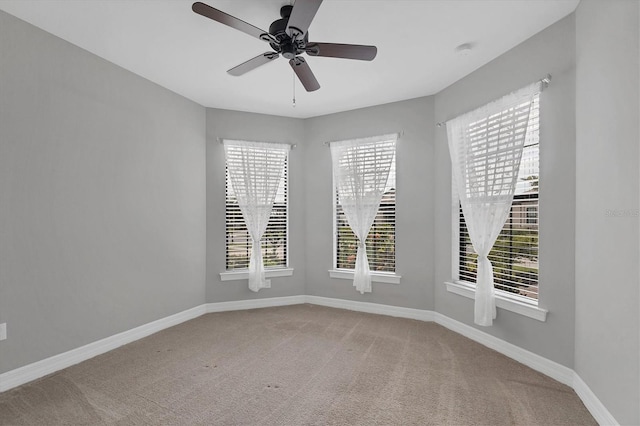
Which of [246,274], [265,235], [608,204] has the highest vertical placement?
[608,204]

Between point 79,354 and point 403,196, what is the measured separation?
3804mm

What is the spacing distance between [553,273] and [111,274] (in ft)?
13.2

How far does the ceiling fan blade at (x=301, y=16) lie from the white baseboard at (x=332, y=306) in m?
2.91

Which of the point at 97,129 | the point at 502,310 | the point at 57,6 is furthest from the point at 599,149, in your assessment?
the point at 97,129

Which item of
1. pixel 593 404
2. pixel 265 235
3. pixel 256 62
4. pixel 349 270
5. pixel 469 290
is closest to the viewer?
pixel 593 404

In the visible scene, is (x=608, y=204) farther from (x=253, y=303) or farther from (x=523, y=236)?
(x=253, y=303)

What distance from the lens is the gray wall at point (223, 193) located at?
4.51 m

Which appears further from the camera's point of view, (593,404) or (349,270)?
(349,270)

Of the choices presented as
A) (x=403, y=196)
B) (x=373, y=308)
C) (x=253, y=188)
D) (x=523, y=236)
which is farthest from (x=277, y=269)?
(x=523, y=236)

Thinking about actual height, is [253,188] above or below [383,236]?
above

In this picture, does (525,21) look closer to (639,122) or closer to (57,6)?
(639,122)

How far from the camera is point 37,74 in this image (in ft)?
8.68

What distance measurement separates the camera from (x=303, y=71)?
259cm

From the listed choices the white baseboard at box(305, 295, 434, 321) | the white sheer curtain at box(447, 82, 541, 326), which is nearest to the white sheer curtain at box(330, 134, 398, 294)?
the white baseboard at box(305, 295, 434, 321)
